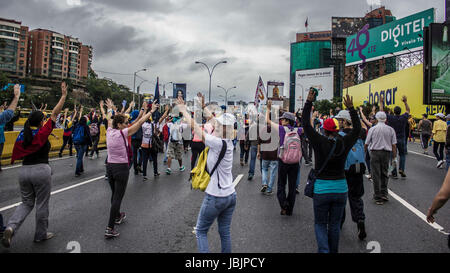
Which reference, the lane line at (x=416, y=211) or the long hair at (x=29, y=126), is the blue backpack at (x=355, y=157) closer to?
the lane line at (x=416, y=211)

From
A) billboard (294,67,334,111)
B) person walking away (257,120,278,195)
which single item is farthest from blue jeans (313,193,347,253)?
billboard (294,67,334,111)

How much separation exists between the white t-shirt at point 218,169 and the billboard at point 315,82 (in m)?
75.9

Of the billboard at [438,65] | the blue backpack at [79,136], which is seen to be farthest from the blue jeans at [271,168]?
the billboard at [438,65]

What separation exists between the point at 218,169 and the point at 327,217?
1321 millimetres

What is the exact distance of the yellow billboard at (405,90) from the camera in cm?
2604

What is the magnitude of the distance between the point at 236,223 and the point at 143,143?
4.53 metres

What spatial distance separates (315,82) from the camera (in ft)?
262

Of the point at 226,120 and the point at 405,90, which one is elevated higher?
the point at 405,90

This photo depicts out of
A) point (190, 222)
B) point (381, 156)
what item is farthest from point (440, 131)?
point (190, 222)

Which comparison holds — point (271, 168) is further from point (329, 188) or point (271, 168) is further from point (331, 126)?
point (329, 188)

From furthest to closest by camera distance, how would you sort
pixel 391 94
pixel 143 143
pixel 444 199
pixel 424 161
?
1. pixel 391 94
2. pixel 424 161
3. pixel 143 143
4. pixel 444 199

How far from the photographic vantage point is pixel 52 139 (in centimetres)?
1329

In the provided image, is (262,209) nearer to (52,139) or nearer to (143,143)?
(143,143)
